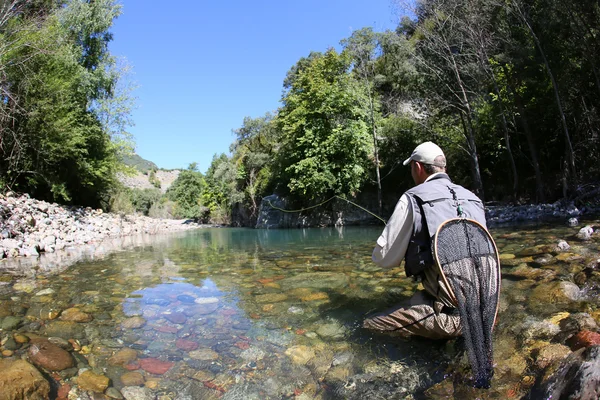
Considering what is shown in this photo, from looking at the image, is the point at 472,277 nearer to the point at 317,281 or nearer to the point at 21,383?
the point at 21,383

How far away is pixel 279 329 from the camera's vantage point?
3.79m

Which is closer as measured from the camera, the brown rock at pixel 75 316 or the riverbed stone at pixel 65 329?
the riverbed stone at pixel 65 329

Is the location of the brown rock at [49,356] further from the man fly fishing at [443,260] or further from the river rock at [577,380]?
the river rock at [577,380]

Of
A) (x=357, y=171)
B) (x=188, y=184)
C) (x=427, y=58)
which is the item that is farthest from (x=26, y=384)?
(x=188, y=184)

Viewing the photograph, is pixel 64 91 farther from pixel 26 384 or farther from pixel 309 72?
pixel 26 384

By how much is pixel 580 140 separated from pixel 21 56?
72.2 ft

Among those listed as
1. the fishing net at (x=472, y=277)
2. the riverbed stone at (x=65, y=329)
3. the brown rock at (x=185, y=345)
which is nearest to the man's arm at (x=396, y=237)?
the fishing net at (x=472, y=277)

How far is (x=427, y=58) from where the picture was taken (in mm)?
17500

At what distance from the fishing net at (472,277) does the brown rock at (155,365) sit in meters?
2.37

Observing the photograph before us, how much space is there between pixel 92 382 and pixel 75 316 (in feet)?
5.74

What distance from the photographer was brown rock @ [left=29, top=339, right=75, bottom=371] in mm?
2830

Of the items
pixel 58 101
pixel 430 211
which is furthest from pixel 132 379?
pixel 58 101

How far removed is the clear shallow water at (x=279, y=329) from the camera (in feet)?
8.80

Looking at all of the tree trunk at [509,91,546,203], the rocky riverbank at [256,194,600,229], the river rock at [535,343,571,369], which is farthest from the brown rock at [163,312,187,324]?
the tree trunk at [509,91,546,203]
